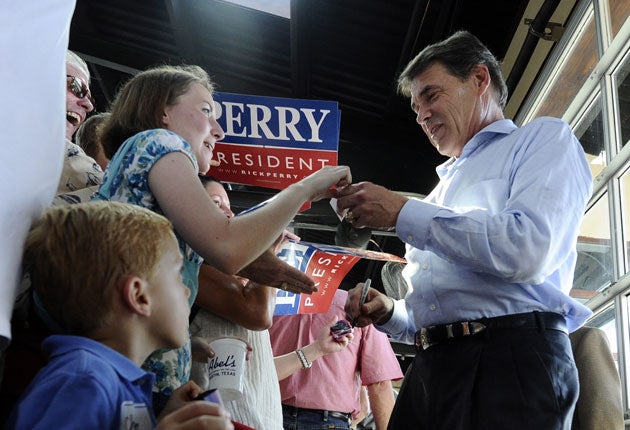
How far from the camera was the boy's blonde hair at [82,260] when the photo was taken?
991 millimetres

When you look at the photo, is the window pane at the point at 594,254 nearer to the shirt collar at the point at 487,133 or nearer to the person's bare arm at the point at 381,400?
the person's bare arm at the point at 381,400

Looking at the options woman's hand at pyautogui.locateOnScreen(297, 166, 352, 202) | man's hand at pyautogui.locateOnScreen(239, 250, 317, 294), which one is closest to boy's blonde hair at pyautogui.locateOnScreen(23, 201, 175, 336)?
woman's hand at pyautogui.locateOnScreen(297, 166, 352, 202)

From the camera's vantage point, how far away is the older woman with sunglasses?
55.2 inches

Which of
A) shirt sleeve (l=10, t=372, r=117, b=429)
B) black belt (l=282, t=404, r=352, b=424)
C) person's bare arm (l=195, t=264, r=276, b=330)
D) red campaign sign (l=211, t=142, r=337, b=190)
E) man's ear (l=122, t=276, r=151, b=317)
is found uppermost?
red campaign sign (l=211, t=142, r=337, b=190)

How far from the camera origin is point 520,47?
12.8 feet

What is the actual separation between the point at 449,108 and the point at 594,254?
1.49 meters

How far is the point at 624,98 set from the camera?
295 centimetres

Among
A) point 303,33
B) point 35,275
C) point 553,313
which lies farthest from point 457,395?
point 303,33

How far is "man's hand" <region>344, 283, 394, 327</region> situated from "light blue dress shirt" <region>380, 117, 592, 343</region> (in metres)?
0.21

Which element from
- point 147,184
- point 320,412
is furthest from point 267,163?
point 147,184

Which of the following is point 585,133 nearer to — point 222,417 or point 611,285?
point 611,285

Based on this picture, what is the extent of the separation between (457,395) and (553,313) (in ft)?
0.89

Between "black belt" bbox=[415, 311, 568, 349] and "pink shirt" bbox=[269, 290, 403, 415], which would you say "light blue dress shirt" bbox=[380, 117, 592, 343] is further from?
"pink shirt" bbox=[269, 290, 403, 415]

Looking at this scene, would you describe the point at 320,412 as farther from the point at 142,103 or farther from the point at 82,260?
the point at 82,260
